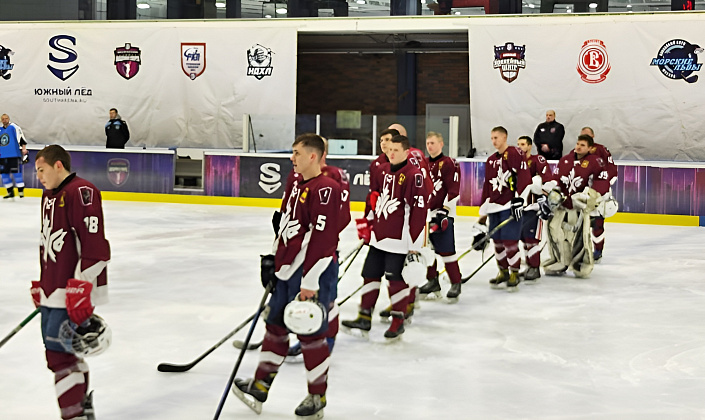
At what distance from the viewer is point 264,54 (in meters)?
16.3

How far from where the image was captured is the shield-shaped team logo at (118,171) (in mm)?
15383

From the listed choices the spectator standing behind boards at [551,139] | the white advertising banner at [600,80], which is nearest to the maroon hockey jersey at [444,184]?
the spectator standing behind boards at [551,139]

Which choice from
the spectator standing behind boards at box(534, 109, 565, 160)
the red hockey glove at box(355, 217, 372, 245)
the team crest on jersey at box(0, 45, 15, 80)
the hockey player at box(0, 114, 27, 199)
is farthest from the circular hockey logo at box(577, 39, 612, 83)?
the team crest on jersey at box(0, 45, 15, 80)

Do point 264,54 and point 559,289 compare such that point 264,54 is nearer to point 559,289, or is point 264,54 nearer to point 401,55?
point 401,55

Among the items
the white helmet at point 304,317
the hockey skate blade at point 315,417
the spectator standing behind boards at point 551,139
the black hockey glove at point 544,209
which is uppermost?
the spectator standing behind boards at point 551,139

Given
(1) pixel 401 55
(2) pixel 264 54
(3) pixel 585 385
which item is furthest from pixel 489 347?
(1) pixel 401 55

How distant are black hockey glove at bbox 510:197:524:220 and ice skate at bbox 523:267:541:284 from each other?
909 millimetres

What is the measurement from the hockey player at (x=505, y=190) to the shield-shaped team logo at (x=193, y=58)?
10147mm

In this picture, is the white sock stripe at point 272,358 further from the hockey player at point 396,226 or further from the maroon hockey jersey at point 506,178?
the maroon hockey jersey at point 506,178

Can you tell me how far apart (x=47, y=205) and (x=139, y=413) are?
3.72 feet

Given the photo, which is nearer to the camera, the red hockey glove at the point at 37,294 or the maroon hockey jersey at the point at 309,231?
the red hockey glove at the point at 37,294

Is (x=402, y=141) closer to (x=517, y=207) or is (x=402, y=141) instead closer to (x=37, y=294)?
(x=517, y=207)

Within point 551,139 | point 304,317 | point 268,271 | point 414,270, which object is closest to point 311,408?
point 304,317

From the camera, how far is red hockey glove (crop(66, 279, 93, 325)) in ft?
10.9
